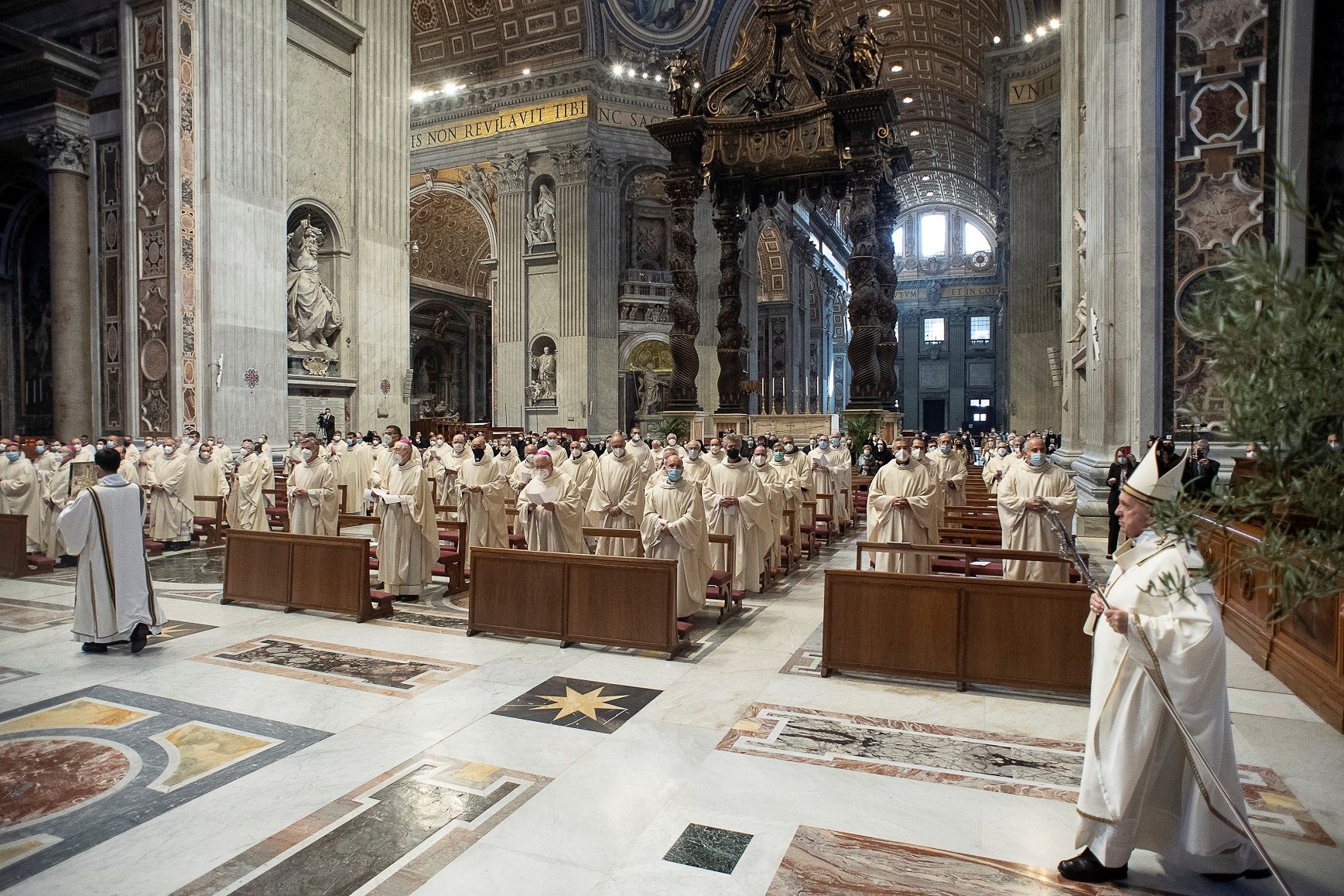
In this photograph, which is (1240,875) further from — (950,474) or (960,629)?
(950,474)

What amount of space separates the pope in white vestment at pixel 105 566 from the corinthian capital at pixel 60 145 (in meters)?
13.0

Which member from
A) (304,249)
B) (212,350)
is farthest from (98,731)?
(304,249)

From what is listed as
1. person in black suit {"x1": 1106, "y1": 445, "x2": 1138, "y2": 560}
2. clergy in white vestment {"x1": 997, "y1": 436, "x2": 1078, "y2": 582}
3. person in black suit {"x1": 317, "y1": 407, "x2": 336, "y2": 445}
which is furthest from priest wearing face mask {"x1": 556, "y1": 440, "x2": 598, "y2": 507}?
person in black suit {"x1": 317, "y1": 407, "x2": 336, "y2": 445}

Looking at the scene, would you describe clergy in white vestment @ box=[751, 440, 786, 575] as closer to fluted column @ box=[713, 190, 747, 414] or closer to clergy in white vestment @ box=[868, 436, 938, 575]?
clergy in white vestment @ box=[868, 436, 938, 575]

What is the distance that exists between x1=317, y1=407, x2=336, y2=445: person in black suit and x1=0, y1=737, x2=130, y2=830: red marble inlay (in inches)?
518

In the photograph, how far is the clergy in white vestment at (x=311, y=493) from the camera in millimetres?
10328

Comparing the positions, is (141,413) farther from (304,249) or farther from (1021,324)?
(1021,324)

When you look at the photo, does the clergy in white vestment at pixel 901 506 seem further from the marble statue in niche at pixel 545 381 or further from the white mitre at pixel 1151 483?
the marble statue in niche at pixel 545 381

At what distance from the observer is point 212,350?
15164 millimetres

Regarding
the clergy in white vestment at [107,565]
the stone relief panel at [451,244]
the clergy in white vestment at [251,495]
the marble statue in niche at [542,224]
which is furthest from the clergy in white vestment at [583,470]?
the stone relief panel at [451,244]

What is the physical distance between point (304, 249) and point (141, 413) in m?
4.65

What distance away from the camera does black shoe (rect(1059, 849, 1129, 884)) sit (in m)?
3.29

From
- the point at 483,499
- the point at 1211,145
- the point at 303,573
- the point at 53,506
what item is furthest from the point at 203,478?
the point at 1211,145

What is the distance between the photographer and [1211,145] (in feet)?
30.7
